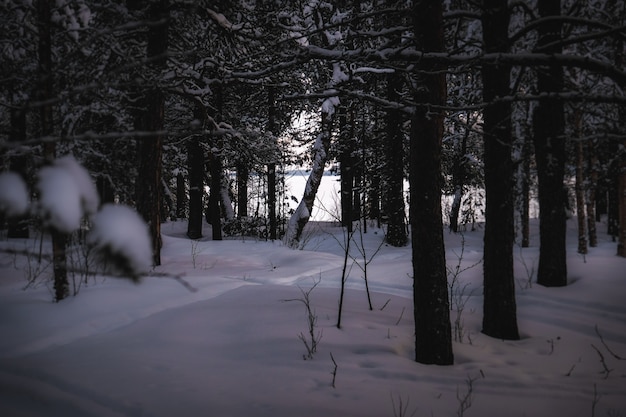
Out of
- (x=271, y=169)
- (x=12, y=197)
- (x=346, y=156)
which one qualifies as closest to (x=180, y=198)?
(x=271, y=169)

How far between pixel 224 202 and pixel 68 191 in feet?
60.3

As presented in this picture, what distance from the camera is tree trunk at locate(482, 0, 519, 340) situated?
16.9 feet

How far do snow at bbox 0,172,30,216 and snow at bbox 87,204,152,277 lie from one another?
187 millimetres

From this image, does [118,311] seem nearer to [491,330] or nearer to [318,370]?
[318,370]

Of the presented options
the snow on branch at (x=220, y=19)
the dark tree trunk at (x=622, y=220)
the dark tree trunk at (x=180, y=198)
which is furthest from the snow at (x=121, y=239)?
the dark tree trunk at (x=180, y=198)

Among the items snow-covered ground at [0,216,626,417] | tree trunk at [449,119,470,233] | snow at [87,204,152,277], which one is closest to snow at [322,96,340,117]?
snow-covered ground at [0,216,626,417]

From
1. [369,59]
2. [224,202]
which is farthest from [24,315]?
[224,202]

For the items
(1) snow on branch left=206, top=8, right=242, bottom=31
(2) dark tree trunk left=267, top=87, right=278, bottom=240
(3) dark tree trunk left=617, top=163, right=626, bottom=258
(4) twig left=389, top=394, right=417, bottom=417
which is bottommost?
(4) twig left=389, top=394, right=417, bottom=417

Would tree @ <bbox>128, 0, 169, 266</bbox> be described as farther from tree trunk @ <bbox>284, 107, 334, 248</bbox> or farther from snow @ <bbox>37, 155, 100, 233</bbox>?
snow @ <bbox>37, 155, 100, 233</bbox>

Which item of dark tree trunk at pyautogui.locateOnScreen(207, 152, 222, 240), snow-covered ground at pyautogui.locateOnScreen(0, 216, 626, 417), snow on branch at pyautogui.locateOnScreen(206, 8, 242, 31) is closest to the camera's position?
snow-covered ground at pyautogui.locateOnScreen(0, 216, 626, 417)

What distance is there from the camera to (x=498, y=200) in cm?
519

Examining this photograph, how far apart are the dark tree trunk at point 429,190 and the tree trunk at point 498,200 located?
50.5 inches

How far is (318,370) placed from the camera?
157 inches

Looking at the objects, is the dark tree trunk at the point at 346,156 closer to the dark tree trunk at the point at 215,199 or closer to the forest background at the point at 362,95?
the forest background at the point at 362,95
